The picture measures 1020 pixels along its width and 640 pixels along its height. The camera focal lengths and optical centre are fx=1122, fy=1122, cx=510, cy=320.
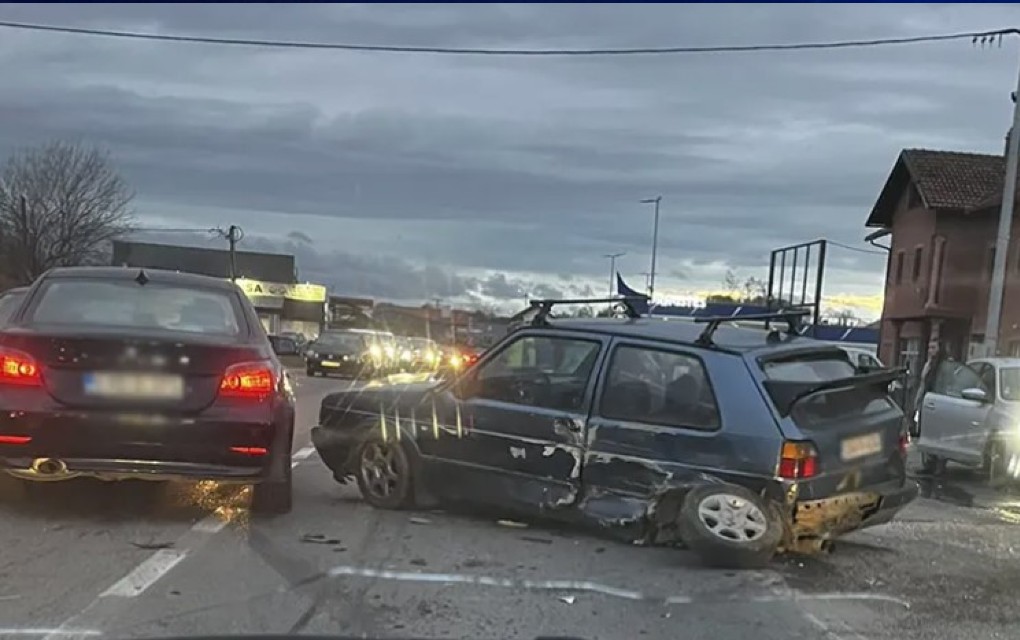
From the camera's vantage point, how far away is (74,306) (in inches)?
280

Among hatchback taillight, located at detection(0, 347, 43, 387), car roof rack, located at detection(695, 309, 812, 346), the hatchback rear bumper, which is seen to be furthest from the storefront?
the hatchback rear bumper

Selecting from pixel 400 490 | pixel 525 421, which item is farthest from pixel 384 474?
pixel 525 421

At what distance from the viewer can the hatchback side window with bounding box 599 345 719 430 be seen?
21.7ft

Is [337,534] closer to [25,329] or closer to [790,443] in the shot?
[25,329]

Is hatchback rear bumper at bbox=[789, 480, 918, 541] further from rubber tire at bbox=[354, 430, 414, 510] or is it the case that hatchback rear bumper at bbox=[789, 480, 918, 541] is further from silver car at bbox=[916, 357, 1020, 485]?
silver car at bbox=[916, 357, 1020, 485]

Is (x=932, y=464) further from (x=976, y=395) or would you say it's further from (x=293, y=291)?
(x=293, y=291)

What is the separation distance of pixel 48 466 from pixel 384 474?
2.24 m

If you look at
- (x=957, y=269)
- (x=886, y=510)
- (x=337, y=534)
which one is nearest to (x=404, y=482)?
(x=337, y=534)

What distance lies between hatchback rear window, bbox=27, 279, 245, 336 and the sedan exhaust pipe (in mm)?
864

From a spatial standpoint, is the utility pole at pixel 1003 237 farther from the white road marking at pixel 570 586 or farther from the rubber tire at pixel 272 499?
the rubber tire at pixel 272 499

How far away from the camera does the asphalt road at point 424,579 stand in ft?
16.7

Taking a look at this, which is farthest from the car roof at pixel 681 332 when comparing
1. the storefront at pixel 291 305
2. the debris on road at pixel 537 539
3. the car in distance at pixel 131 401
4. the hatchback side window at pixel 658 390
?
the storefront at pixel 291 305

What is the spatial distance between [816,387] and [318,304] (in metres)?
72.4

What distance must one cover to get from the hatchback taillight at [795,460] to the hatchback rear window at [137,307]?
3.48m
